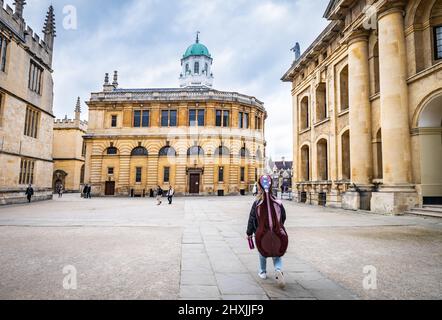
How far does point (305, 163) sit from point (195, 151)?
16947mm

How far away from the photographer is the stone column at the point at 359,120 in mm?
16062

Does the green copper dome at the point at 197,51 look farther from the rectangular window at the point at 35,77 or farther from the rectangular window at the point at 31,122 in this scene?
the rectangular window at the point at 31,122

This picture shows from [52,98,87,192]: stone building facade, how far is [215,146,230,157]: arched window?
94.0 ft

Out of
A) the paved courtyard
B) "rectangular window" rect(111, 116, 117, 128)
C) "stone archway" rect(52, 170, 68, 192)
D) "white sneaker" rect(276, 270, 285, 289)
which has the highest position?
"rectangular window" rect(111, 116, 117, 128)

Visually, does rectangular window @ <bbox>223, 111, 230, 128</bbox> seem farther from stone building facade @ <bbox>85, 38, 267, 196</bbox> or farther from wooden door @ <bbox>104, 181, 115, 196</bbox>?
wooden door @ <bbox>104, 181, 115, 196</bbox>

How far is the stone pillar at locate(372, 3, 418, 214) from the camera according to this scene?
1314 cm

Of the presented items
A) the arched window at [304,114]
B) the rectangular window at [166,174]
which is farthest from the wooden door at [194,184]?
the arched window at [304,114]

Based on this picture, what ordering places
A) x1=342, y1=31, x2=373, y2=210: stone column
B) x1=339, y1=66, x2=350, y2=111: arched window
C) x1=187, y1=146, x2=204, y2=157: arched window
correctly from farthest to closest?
x1=187, y1=146, x2=204, y2=157: arched window < x1=339, y1=66, x2=350, y2=111: arched window < x1=342, y1=31, x2=373, y2=210: stone column

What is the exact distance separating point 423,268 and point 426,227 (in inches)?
224

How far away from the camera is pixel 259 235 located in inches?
164

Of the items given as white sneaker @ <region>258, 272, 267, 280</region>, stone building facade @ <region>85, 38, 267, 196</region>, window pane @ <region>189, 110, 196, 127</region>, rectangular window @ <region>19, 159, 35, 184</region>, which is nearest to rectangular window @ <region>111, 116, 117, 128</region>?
stone building facade @ <region>85, 38, 267, 196</region>

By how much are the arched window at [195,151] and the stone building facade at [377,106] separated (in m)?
17.7

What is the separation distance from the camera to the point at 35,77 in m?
24.2
